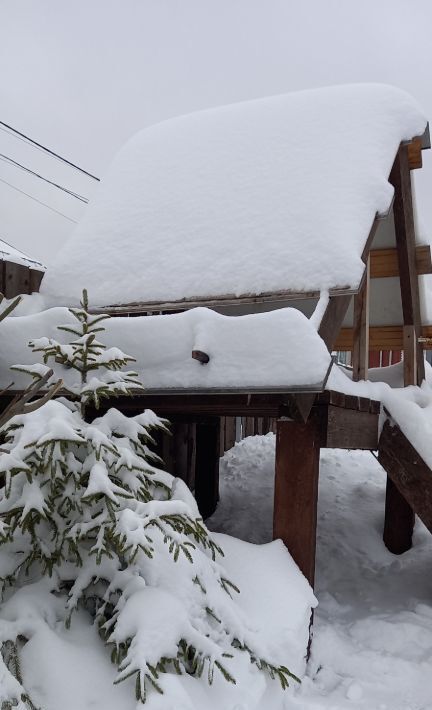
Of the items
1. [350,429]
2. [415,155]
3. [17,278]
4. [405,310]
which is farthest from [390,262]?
[17,278]

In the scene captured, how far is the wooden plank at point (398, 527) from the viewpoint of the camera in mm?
6102

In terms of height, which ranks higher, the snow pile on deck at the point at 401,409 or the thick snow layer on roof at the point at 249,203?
the thick snow layer on roof at the point at 249,203

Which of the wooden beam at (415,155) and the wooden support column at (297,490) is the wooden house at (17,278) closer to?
the wooden support column at (297,490)

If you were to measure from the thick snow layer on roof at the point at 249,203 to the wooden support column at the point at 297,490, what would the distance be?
3.17 feet

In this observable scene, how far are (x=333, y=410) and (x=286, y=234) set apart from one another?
1310 mm

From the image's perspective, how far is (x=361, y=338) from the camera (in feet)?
16.8

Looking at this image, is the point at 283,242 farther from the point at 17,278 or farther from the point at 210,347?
the point at 17,278

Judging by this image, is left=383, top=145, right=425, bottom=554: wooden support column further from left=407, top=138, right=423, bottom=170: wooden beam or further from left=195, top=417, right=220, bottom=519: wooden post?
left=195, top=417, right=220, bottom=519: wooden post

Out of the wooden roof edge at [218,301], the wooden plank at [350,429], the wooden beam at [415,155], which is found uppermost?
the wooden beam at [415,155]

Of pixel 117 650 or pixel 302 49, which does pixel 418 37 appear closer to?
pixel 302 49

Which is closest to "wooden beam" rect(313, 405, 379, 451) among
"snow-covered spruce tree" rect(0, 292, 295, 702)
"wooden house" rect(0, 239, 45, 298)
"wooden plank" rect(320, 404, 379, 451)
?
"wooden plank" rect(320, 404, 379, 451)

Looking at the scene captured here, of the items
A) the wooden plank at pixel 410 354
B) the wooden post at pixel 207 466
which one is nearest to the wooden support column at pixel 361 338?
the wooden plank at pixel 410 354

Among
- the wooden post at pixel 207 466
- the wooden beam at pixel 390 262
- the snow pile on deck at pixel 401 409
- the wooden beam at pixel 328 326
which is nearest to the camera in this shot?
the wooden beam at pixel 328 326

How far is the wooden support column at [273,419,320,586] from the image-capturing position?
3.79 m
